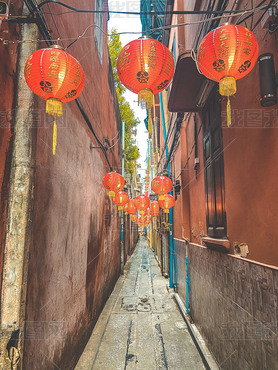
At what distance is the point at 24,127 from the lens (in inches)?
121

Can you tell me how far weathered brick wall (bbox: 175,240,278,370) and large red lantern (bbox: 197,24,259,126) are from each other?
224 centimetres

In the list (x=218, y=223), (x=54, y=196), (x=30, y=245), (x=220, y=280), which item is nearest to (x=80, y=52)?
(x=54, y=196)

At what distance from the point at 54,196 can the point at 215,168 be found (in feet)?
11.9

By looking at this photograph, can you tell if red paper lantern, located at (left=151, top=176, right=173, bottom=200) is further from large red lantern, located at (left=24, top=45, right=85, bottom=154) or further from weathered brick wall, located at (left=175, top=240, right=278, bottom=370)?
large red lantern, located at (left=24, top=45, right=85, bottom=154)

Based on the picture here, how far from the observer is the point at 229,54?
8.66 feet

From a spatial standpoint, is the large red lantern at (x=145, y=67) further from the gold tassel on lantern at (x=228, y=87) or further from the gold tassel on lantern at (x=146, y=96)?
the gold tassel on lantern at (x=228, y=87)

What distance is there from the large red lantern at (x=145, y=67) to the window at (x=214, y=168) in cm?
217

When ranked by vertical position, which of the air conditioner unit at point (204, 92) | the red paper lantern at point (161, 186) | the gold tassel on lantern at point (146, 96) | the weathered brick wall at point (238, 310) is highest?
the air conditioner unit at point (204, 92)

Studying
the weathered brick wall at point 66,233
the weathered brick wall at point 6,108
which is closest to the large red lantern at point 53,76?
the weathered brick wall at point 6,108

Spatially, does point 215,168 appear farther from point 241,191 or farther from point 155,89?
point 155,89

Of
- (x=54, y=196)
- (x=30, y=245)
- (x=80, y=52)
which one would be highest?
(x=80, y=52)

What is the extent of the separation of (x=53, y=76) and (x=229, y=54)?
2201 mm

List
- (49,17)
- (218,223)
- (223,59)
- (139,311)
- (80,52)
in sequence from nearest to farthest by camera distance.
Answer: (223,59) → (49,17) → (218,223) → (80,52) → (139,311)

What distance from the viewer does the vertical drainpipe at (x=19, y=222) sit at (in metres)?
2.72
